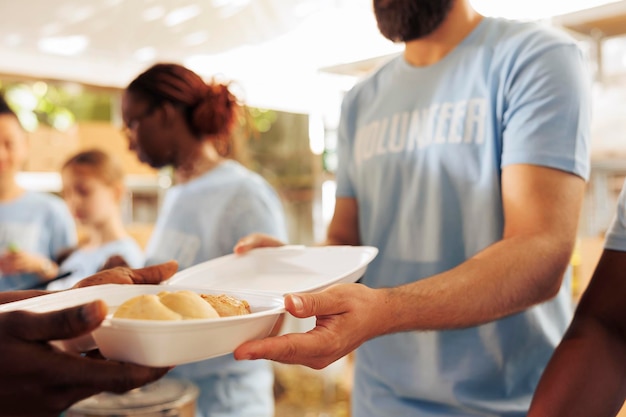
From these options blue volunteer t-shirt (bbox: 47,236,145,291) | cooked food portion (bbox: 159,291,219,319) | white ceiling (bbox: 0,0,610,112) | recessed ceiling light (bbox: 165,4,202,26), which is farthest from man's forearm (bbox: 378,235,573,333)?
recessed ceiling light (bbox: 165,4,202,26)

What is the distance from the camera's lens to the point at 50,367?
1.73ft

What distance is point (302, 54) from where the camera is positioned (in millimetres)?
2939

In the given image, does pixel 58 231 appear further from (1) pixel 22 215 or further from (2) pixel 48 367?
(2) pixel 48 367

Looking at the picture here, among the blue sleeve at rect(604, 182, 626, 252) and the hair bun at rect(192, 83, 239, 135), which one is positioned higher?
the hair bun at rect(192, 83, 239, 135)

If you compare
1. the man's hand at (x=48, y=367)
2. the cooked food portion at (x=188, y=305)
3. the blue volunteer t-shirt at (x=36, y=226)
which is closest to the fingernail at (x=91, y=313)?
the man's hand at (x=48, y=367)

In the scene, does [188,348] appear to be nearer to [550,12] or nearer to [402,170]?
[402,170]

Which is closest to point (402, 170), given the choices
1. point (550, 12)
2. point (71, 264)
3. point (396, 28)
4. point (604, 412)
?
point (396, 28)

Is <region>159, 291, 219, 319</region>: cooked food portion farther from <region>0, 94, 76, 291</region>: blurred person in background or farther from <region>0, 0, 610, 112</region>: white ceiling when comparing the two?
<region>0, 94, 76, 291</region>: blurred person in background

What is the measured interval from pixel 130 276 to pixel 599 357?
2.07 feet

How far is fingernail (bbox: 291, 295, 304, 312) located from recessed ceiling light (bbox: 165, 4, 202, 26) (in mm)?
1878

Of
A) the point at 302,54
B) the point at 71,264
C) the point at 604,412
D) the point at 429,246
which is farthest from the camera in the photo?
the point at 302,54

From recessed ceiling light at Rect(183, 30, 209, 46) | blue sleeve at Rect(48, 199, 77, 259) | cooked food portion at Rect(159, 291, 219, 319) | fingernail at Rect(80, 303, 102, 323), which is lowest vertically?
blue sleeve at Rect(48, 199, 77, 259)

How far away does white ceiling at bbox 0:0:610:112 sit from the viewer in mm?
2295

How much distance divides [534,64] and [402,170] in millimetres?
287
